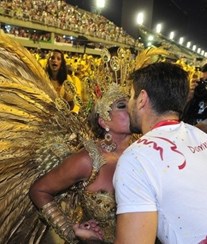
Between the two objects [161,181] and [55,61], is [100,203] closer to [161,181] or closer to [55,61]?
[161,181]

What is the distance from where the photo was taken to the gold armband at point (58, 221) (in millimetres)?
2004

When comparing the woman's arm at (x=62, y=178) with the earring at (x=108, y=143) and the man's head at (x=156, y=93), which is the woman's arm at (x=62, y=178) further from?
the man's head at (x=156, y=93)

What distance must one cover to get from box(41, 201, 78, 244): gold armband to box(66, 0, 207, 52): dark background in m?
20.2

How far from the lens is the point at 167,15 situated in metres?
36.8

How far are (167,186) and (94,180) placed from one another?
2.78 feet

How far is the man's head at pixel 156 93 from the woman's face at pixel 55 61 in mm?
3779

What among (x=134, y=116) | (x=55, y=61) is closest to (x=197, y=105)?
(x=55, y=61)

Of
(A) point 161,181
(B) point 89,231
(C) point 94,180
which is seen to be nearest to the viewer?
(A) point 161,181

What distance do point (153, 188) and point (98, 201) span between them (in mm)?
875

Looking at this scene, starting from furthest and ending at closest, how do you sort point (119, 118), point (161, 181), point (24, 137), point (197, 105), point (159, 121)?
point (197, 105)
point (24, 137)
point (119, 118)
point (159, 121)
point (161, 181)

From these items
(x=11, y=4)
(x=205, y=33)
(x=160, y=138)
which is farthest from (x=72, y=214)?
(x=205, y=33)

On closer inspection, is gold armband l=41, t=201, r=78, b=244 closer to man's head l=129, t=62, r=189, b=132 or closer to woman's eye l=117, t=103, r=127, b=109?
woman's eye l=117, t=103, r=127, b=109

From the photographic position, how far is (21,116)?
2.40 meters

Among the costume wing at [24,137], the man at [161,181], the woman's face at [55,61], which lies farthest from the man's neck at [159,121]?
the woman's face at [55,61]
